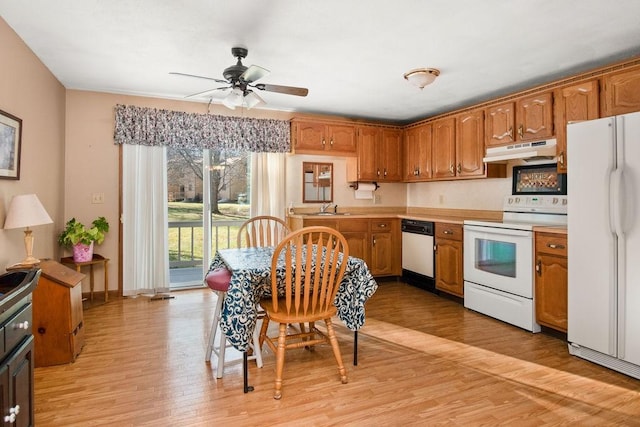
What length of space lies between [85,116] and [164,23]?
2.22 meters

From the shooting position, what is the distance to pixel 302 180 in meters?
5.02

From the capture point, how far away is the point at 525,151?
11.2 feet

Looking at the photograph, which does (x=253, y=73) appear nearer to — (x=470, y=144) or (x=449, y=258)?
(x=470, y=144)

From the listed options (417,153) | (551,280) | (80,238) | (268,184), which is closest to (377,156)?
(417,153)

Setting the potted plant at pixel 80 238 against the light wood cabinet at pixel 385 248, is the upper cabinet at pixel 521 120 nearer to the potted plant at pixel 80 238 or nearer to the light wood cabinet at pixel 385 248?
the light wood cabinet at pixel 385 248

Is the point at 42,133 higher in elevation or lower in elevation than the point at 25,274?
higher

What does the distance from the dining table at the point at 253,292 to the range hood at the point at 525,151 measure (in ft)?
6.92

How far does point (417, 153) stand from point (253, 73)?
3.17m

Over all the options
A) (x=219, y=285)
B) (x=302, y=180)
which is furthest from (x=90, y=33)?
(x=302, y=180)

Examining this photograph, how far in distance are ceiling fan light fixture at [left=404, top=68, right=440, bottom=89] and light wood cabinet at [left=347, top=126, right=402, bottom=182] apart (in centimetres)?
165

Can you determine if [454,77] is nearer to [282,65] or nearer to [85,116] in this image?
[282,65]

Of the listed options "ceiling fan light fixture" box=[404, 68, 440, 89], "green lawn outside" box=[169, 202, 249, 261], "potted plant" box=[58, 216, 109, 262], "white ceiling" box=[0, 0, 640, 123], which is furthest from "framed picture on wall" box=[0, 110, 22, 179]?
"ceiling fan light fixture" box=[404, 68, 440, 89]

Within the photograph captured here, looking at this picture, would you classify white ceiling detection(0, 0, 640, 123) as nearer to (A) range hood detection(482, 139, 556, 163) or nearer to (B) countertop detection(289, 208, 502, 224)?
(A) range hood detection(482, 139, 556, 163)

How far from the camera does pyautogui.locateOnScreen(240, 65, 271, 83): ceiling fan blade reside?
2377 millimetres
